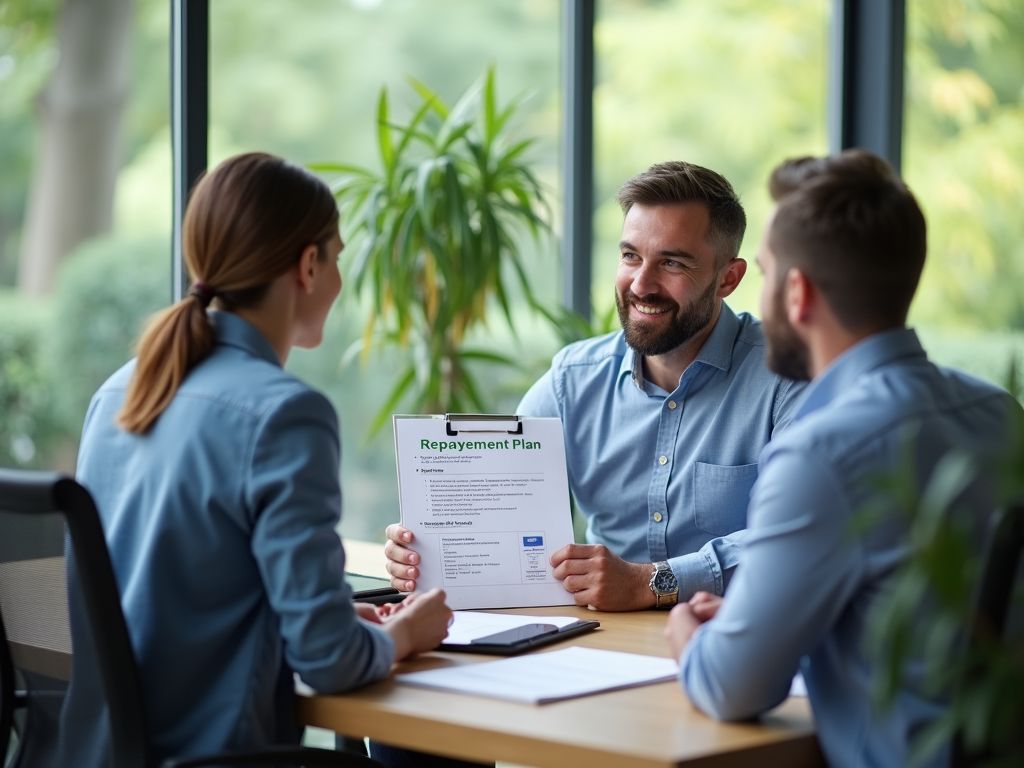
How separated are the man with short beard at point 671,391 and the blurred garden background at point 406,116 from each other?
46.0 inches

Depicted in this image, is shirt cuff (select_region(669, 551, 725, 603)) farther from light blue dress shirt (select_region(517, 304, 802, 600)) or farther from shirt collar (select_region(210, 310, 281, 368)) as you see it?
shirt collar (select_region(210, 310, 281, 368))

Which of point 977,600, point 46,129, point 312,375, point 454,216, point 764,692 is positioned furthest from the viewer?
point 312,375

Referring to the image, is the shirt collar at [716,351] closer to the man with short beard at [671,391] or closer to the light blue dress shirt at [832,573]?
the man with short beard at [671,391]

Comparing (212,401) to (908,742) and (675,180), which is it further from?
(675,180)

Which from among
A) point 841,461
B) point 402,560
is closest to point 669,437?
point 402,560

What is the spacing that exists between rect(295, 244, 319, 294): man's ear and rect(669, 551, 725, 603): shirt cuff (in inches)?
32.2

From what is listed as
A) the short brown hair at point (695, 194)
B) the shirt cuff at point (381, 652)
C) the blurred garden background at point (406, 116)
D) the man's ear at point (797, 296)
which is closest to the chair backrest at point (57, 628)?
the shirt cuff at point (381, 652)

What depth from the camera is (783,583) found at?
1.34 meters

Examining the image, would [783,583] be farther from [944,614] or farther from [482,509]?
[482,509]

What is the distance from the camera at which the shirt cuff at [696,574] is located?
2062 mm

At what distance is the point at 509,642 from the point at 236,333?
22.7 inches

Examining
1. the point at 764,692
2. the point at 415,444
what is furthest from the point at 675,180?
the point at 764,692

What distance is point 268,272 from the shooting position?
1.60 metres

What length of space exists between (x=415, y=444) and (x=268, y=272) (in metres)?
0.50
